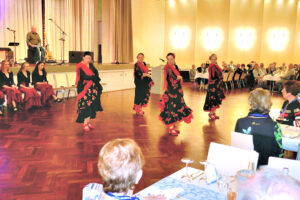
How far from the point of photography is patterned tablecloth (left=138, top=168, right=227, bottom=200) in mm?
1809

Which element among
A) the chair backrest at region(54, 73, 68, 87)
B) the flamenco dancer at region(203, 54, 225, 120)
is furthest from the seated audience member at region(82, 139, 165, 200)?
the chair backrest at region(54, 73, 68, 87)

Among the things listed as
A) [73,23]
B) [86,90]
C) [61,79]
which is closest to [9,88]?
[61,79]

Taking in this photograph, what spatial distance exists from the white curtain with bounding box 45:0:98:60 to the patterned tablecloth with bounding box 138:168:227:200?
11.9 meters

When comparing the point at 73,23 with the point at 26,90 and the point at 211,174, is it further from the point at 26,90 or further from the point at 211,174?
the point at 211,174

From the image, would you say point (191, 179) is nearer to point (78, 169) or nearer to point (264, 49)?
point (78, 169)

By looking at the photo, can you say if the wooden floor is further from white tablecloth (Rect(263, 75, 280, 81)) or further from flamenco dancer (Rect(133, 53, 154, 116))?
white tablecloth (Rect(263, 75, 280, 81))

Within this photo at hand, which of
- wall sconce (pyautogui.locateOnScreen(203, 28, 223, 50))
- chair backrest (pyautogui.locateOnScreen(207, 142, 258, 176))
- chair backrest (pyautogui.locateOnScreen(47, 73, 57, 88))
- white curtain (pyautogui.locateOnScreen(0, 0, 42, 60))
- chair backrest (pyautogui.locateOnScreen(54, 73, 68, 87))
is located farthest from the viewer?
wall sconce (pyautogui.locateOnScreen(203, 28, 223, 50))

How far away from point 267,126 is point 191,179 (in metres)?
1.09

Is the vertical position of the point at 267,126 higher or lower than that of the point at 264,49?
lower

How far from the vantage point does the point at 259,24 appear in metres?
16.6

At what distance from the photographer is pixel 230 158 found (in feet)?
7.82

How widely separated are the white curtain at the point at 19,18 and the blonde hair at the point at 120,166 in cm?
1184

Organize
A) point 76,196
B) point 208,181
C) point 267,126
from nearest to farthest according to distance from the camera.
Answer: point 208,181 → point 267,126 → point 76,196

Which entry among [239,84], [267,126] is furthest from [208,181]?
[239,84]
